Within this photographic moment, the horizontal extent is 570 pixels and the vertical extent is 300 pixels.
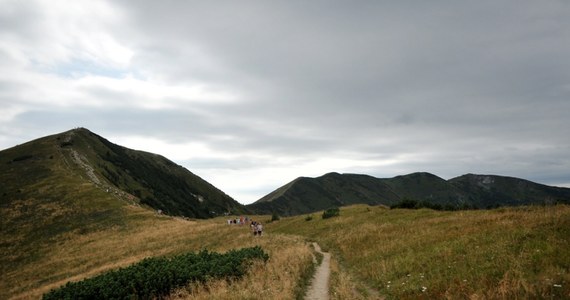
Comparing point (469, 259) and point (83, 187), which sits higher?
point (83, 187)

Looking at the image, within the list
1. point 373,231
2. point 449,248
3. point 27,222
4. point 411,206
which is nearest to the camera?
point 449,248

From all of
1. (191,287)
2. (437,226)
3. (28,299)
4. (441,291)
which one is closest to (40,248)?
(28,299)

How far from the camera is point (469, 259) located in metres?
16.7

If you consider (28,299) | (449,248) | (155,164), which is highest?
(155,164)

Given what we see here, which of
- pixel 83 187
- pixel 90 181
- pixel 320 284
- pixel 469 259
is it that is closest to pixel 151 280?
pixel 320 284

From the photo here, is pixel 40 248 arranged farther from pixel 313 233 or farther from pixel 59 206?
pixel 313 233

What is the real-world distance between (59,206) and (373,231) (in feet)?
217

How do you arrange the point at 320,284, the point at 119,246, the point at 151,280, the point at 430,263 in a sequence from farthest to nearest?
the point at 119,246
the point at 151,280
the point at 430,263
the point at 320,284

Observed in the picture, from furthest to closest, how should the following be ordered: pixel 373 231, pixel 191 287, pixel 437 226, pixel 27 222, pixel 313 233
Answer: pixel 27 222, pixel 313 233, pixel 373 231, pixel 437 226, pixel 191 287

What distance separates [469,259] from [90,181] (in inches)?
3580

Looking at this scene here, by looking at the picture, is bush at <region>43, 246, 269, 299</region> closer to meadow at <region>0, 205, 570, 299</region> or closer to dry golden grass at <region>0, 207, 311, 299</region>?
meadow at <region>0, 205, 570, 299</region>

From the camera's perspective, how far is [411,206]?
161ft

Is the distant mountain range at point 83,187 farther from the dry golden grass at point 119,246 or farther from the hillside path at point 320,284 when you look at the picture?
the hillside path at point 320,284

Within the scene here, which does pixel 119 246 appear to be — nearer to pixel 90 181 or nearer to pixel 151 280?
pixel 151 280
